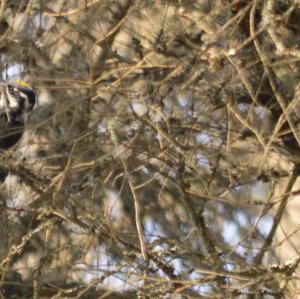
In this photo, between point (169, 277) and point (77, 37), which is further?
point (77, 37)

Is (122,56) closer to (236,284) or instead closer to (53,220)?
(53,220)

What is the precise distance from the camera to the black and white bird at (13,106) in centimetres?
436

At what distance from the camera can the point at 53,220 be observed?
4105 millimetres

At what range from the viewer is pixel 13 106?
5.19m

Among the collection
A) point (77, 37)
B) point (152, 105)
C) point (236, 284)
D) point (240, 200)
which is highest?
point (77, 37)

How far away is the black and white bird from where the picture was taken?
14.3 ft

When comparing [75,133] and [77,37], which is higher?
[77,37]

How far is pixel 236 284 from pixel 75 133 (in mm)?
935

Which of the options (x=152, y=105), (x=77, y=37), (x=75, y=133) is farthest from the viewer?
(x=77, y=37)

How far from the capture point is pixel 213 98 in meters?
4.03

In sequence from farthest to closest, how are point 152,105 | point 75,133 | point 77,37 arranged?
point 77,37
point 75,133
point 152,105

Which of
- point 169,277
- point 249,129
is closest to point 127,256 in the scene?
point 169,277

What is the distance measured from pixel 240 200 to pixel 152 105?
24.4 inches

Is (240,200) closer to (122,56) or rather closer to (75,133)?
(75,133)
